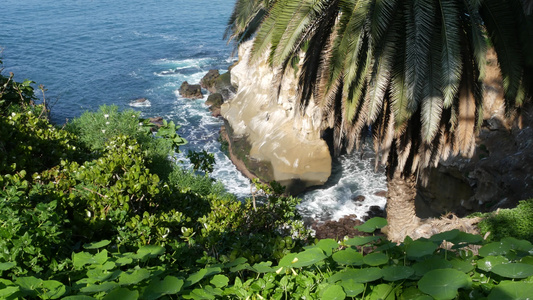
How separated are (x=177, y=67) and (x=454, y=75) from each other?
3785 centimetres

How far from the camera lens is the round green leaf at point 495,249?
335 centimetres

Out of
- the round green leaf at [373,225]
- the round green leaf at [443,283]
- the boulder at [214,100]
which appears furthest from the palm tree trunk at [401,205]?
the boulder at [214,100]

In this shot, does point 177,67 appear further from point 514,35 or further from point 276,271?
point 276,271

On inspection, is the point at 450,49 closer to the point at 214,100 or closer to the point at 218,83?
the point at 214,100

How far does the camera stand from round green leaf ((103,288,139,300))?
2.96 metres

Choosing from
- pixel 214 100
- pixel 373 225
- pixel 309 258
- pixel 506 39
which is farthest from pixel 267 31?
pixel 214 100

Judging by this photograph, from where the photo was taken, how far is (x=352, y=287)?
9.93 feet

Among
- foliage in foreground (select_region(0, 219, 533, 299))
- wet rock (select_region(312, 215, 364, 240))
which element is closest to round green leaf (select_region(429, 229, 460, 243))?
foliage in foreground (select_region(0, 219, 533, 299))

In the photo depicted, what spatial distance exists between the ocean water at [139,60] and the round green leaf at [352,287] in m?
20.1

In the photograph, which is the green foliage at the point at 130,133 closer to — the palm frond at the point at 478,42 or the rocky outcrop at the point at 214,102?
the palm frond at the point at 478,42

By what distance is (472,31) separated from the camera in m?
8.70

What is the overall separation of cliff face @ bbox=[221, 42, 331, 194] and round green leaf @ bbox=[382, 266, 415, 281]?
19652 mm

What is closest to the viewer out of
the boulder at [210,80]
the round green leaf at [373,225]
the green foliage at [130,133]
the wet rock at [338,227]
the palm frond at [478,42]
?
the round green leaf at [373,225]

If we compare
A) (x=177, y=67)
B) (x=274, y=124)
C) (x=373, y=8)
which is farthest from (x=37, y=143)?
(x=177, y=67)
